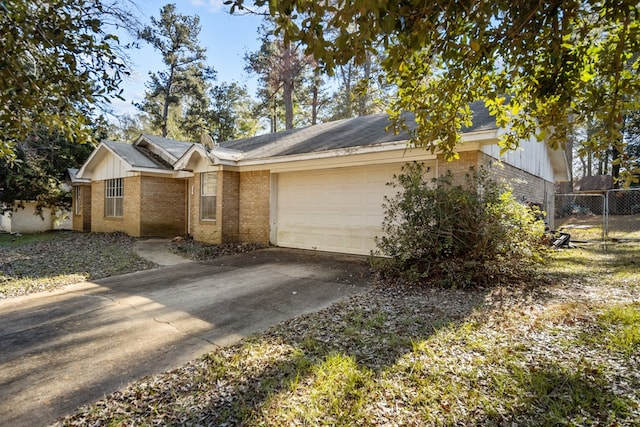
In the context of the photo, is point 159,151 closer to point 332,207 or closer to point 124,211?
point 124,211

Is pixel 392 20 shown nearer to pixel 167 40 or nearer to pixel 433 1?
pixel 433 1

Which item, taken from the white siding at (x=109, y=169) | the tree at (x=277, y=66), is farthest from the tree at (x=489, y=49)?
the tree at (x=277, y=66)

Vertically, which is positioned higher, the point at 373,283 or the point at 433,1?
the point at 433,1

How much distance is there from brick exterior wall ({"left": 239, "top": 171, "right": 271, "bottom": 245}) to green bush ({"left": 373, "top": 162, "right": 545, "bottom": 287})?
573 centimetres

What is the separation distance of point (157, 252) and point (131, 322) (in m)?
6.69

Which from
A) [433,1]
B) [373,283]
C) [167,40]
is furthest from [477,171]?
[167,40]

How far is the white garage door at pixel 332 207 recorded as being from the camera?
9203 millimetres

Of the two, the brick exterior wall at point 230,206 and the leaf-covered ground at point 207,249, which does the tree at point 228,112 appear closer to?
the brick exterior wall at point 230,206

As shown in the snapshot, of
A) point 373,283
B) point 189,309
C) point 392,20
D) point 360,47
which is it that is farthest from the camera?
point 373,283

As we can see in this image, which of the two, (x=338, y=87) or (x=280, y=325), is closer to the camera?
(x=280, y=325)

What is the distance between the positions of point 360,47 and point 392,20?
384 mm

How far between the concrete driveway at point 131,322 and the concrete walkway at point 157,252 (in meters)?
1.16

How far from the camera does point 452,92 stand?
4.04 metres

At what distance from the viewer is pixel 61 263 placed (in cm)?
920
